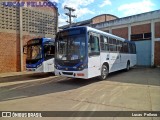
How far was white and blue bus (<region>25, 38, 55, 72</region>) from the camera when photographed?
12.1 m

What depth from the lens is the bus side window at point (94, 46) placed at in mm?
9058

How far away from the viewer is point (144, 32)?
1925 cm

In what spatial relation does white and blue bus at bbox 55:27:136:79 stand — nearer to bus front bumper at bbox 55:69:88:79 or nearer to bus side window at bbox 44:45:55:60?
bus front bumper at bbox 55:69:88:79

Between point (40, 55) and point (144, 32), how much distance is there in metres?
11.9

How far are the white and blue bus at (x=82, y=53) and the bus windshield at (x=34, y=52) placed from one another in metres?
2.62

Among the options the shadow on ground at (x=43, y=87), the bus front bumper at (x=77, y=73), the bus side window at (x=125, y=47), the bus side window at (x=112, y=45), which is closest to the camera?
the shadow on ground at (x=43, y=87)

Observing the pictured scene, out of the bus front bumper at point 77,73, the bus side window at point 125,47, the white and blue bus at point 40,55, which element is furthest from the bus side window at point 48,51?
the bus side window at point 125,47

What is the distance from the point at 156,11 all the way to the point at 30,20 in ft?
39.6

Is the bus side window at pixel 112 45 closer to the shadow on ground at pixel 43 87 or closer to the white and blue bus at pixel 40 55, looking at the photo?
the shadow on ground at pixel 43 87

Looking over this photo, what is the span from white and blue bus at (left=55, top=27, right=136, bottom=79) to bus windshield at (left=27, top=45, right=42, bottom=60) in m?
2.62

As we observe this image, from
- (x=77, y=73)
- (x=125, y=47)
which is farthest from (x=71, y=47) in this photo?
(x=125, y=47)

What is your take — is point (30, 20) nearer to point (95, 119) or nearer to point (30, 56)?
Answer: point (30, 56)

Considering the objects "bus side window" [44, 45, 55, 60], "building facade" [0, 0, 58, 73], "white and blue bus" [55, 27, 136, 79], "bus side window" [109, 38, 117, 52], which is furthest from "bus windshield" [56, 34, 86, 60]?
"building facade" [0, 0, 58, 73]

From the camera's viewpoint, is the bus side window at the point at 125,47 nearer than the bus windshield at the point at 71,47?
No
